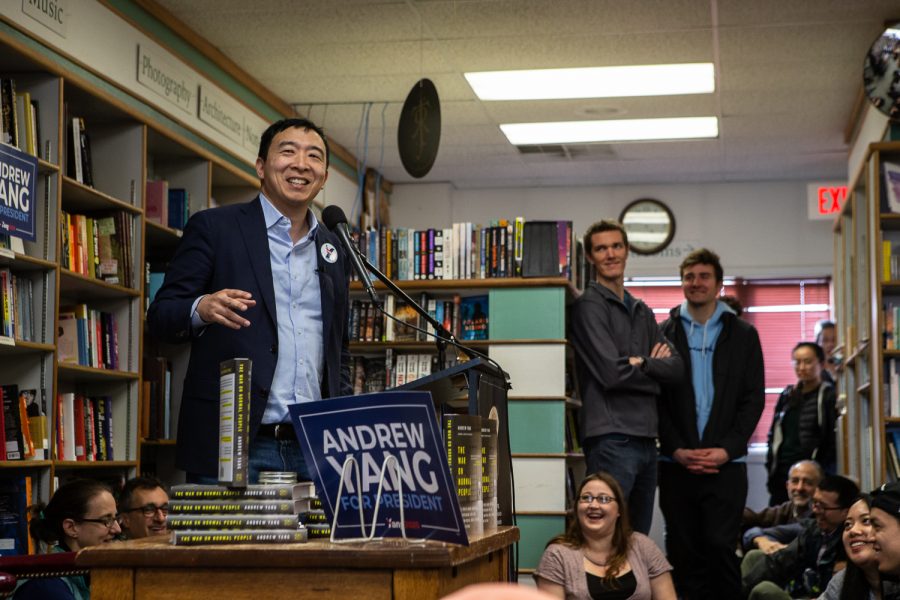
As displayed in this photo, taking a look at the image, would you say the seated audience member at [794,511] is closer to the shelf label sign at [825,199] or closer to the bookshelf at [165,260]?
the bookshelf at [165,260]

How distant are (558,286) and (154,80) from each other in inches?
86.9

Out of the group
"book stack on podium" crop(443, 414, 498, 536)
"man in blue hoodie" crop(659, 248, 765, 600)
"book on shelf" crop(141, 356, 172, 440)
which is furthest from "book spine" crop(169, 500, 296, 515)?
"book on shelf" crop(141, 356, 172, 440)

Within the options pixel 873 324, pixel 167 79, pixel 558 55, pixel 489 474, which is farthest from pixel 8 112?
pixel 873 324

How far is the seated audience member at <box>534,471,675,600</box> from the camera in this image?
4.12 meters

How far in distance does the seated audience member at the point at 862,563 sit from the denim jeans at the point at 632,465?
1067mm

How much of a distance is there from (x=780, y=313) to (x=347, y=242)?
27.3 ft

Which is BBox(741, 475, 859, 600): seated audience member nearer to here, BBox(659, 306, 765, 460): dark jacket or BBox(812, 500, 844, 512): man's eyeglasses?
BBox(812, 500, 844, 512): man's eyeglasses

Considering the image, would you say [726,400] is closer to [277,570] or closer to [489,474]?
[489,474]

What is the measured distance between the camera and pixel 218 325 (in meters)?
2.34

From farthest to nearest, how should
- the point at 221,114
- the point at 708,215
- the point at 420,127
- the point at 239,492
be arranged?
the point at 708,215 < the point at 221,114 < the point at 420,127 < the point at 239,492

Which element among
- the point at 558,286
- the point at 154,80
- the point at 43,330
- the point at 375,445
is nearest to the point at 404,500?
the point at 375,445

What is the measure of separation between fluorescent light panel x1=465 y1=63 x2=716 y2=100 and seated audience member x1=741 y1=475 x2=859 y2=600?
9.26 ft

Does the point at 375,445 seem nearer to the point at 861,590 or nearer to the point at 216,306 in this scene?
the point at 216,306

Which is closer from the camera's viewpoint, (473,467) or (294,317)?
(473,467)
